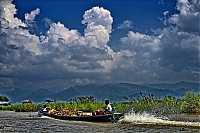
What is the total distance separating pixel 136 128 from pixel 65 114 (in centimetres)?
1188

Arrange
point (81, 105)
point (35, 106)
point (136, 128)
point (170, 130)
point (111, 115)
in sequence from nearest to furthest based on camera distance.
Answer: point (170, 130) → point (136, 128) → point (111, 115) → point (81, 105) → point (35, 106)

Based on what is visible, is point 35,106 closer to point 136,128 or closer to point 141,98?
point 141,98

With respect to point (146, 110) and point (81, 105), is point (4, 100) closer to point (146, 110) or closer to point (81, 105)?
point (81, 105)

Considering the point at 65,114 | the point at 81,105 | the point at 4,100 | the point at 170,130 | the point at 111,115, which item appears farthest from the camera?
the point at 4,100

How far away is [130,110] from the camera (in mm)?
35531

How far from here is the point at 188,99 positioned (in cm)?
3581

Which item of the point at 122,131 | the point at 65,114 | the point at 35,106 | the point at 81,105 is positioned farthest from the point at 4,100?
the point at 122,131

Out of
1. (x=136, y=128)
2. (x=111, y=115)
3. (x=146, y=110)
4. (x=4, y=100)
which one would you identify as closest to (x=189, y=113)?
(x=146, y=110)

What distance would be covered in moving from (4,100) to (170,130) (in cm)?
6384

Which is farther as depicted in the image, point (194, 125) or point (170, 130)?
point (194, 125)

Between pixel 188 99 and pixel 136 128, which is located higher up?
pixel 188 99

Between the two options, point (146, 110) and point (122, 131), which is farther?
point (146, 110)

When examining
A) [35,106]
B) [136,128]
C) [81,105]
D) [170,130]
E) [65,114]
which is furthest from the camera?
[35,106]

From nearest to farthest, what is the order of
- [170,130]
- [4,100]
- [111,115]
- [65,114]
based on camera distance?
[170,130], [111,115], [65,114], [4,100]
